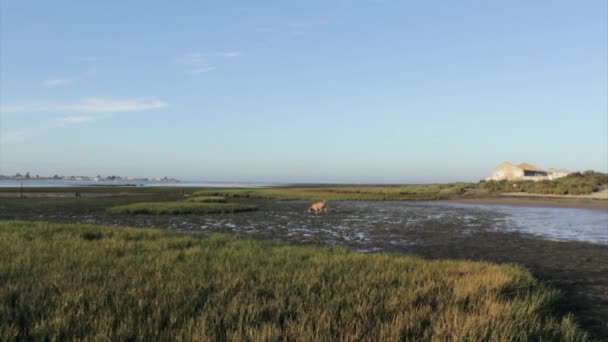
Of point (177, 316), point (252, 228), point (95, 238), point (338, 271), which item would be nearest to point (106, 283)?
point (177, 316)

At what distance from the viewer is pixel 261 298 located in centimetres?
670

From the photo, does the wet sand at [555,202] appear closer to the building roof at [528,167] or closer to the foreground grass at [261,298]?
the foreground grass at [261,298]

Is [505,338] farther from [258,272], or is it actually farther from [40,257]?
[40,257]

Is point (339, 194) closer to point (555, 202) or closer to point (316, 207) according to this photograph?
point (555, 202)

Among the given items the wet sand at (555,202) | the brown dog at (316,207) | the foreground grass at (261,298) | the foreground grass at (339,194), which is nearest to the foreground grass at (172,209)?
the brown dog at (316,207)

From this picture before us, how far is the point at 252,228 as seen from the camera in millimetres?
23203

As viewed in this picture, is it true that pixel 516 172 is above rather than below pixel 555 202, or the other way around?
above

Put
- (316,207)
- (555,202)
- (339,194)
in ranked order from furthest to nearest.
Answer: (339,194), (555,202), (316,207)

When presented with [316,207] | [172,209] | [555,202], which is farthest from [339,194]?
[172,209]

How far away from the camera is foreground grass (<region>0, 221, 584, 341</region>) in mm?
5203

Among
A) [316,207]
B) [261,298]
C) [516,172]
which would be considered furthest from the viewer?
[516,172]

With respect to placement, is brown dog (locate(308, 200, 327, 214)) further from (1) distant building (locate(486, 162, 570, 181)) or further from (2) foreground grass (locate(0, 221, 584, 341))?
(1) distant building (locate(486, 162, 570, 181))

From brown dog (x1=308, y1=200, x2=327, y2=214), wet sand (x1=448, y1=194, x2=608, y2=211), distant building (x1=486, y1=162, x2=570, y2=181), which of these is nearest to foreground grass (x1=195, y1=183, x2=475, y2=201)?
wet sand (x1=448, y1=194, x2=608, y2=211)

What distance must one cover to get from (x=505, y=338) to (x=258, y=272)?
5485 mm
